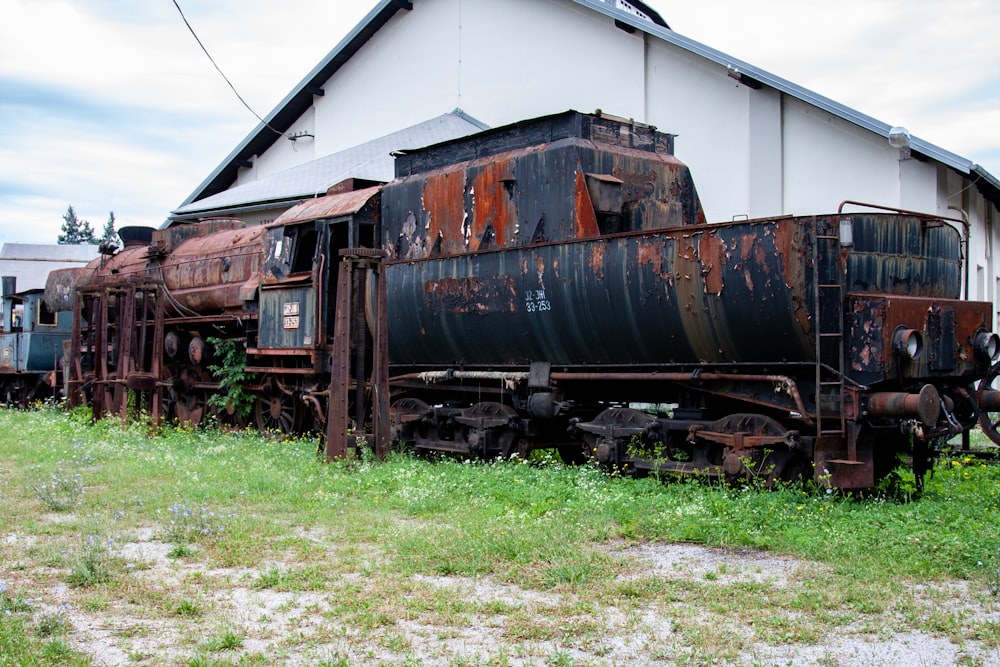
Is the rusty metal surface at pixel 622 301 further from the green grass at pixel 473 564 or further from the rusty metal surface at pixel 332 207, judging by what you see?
the green grass at pixel 473 564

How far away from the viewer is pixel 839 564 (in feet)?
20.2

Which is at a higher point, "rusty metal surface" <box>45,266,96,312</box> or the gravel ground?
"rusty metal surface" <box>45,266,96,312</box>

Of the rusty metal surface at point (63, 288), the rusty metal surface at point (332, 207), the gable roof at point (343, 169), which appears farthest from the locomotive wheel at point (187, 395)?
the rusty metal surface at point (63, 288)

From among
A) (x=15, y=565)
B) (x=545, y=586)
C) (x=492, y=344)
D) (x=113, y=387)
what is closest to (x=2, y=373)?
(x=113, y=387)

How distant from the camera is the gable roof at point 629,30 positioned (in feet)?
48.7

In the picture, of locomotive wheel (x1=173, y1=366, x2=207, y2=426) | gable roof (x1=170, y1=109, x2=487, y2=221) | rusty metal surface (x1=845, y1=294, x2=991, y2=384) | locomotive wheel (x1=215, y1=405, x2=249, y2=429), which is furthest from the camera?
gable roof (x1=170, y1=109, x2=487, y2=221)

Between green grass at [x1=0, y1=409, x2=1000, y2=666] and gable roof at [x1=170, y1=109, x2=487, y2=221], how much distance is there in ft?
43.3

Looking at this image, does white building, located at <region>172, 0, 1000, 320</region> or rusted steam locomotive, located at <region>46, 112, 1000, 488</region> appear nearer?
rusted steam locomotive, located at <region>46, 112, 1000, 488</region>

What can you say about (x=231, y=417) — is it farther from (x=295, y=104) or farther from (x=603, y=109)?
(x=295, y=104)

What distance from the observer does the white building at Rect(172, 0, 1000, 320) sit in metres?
15.9

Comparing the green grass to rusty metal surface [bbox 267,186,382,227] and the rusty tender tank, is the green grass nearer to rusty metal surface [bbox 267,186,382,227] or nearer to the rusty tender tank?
the rusty tender tank

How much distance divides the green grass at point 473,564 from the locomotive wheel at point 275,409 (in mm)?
4790

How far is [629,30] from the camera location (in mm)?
19688

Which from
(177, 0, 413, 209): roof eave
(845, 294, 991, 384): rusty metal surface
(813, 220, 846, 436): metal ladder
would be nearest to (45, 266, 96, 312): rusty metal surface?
(177, 0, 413, 209): roof eave
